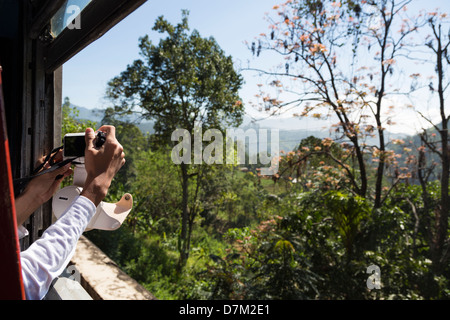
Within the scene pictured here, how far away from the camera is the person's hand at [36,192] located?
820 millimetres

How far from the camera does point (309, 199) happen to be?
360 cm

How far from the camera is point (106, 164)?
600 mm

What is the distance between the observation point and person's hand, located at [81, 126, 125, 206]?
577 millimetres

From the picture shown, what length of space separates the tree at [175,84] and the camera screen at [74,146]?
5120mm

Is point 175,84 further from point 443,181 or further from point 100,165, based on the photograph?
point 100,165

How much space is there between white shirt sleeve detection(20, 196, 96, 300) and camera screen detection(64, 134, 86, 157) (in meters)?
0.19

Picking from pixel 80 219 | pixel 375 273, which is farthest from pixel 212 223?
pixel 80 219

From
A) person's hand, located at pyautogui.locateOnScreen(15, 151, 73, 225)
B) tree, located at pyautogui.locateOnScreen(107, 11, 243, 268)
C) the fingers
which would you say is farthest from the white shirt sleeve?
A: tree, located at pyautogui.locateOnScreen(107, 11, 243, 268)

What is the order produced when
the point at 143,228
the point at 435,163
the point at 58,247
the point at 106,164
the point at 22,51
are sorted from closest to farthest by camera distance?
the point at 58,247, the point at 106,164, the point at 22,51, the point at 435,163, the point at 143,228

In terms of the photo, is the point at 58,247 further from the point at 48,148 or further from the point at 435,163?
the point at 435,163

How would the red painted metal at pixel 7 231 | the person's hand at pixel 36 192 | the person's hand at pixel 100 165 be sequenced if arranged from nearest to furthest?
the red painted metal at pixel 7 231 → the person's hand at pixel 100 165 → the person's hand at pixel 36 192

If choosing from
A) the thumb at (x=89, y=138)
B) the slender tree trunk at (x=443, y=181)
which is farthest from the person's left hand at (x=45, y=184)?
the slender tree trunk at (x=443, y=181)

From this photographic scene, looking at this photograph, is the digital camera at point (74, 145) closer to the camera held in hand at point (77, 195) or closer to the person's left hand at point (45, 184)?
the camera held in hand at point (77, 195)
